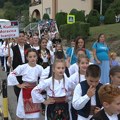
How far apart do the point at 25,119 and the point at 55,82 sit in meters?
1.68

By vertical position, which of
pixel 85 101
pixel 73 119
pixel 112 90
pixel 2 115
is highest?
pixel 112 90

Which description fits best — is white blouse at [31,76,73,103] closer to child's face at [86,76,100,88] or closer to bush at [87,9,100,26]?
child's face at [86,76,100,88]

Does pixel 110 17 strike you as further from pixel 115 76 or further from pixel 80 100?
pixel 80 100

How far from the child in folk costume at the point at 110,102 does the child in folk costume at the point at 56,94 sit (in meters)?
1.91

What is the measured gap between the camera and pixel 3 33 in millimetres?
9469

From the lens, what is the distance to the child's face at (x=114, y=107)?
A: 340 cm

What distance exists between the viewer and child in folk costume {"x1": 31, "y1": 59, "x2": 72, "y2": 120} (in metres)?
5.42

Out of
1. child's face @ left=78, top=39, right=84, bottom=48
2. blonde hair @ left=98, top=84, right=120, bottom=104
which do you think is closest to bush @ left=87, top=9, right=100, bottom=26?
child's face @ left=78, top=39, right=84, bottom=48

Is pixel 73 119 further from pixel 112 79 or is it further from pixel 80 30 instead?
pixel 80 30

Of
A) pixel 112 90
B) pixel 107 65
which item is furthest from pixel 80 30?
pixel 112 90

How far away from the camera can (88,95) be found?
177 inches

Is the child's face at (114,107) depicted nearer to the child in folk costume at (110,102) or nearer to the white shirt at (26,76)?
the child in folk costume at (110,102)

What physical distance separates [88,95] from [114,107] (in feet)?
3.50

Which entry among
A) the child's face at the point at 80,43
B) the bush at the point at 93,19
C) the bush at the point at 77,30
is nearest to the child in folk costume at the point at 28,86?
the child's face at the point at 80,43
